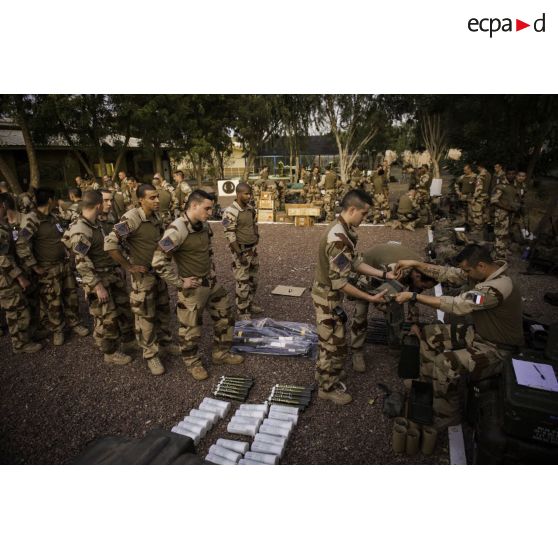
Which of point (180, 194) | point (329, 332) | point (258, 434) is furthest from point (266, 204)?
point (258, 434)

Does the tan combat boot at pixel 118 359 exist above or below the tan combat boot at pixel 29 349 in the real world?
below

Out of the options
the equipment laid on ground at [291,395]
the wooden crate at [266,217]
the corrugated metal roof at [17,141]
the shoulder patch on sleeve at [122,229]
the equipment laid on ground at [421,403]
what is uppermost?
the corrugated metal roof at [17,141]

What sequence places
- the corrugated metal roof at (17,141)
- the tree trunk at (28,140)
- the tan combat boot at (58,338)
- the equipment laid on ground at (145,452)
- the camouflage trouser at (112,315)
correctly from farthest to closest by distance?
1. the corrugated metal roof at (17,141)
2. the tree trunk at (28,140)
3. the tan combat boot at (58,338)
4. the camouflage trouser at (112,315)
5. the equipment laid on ground at (145,452)

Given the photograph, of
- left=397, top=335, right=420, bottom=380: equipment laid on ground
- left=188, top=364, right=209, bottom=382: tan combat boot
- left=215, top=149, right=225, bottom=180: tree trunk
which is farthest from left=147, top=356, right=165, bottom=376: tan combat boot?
left=215, top=149, right=225, bottom=180: tree trunk

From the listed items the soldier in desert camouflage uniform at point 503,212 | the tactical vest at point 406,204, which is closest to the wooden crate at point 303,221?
the tactical vest at point 406,204

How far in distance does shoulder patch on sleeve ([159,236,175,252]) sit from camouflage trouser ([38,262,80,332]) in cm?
262

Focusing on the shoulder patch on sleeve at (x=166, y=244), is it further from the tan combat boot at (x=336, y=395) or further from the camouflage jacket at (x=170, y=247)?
the tan combat boot at (x=336, y=395)

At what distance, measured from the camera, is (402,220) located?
1409 centimetres

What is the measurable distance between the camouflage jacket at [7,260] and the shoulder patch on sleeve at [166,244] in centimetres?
278

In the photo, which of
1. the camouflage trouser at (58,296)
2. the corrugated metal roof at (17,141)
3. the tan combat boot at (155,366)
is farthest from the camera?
the corrugated metal roof at (17,141)

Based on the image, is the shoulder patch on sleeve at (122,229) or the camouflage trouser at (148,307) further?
the camouflage trouser at (148,307)

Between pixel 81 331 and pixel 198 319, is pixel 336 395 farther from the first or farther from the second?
pixel 81 331

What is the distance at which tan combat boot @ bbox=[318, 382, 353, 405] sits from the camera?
14.8 feet

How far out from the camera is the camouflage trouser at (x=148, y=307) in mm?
5109
